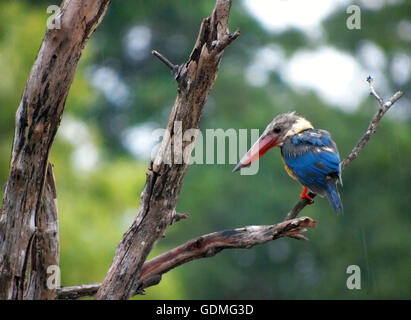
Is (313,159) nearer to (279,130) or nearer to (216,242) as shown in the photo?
(279,130)

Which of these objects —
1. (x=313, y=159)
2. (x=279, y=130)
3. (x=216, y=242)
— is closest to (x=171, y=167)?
(x=216, y=242)

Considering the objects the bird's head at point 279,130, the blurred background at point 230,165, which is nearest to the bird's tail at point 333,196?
the bird's head at point 279,130

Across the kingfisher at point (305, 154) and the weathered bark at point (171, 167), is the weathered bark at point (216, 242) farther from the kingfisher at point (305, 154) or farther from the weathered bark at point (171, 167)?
the kingfisher at point (305, 154)

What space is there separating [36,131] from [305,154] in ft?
8.11

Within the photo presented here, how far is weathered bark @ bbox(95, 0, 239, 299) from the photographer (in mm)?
3783

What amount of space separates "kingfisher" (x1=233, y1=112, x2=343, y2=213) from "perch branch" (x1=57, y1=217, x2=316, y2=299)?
3.49ft

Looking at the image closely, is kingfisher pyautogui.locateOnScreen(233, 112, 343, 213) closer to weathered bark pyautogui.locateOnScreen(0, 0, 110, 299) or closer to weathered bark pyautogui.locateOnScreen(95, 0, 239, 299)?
weathered bark pyautogui.locateOnScreen(95, 0, 239, 299)

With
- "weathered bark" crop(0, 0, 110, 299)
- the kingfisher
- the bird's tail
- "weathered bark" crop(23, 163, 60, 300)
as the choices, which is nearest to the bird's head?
the kingfisher

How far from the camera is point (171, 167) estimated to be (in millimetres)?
3916

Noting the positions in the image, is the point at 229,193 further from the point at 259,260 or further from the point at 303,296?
the point at 303,296

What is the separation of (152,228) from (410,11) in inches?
727

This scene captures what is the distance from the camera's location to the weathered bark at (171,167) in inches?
149

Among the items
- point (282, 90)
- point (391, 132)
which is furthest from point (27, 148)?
point (282, 90)
